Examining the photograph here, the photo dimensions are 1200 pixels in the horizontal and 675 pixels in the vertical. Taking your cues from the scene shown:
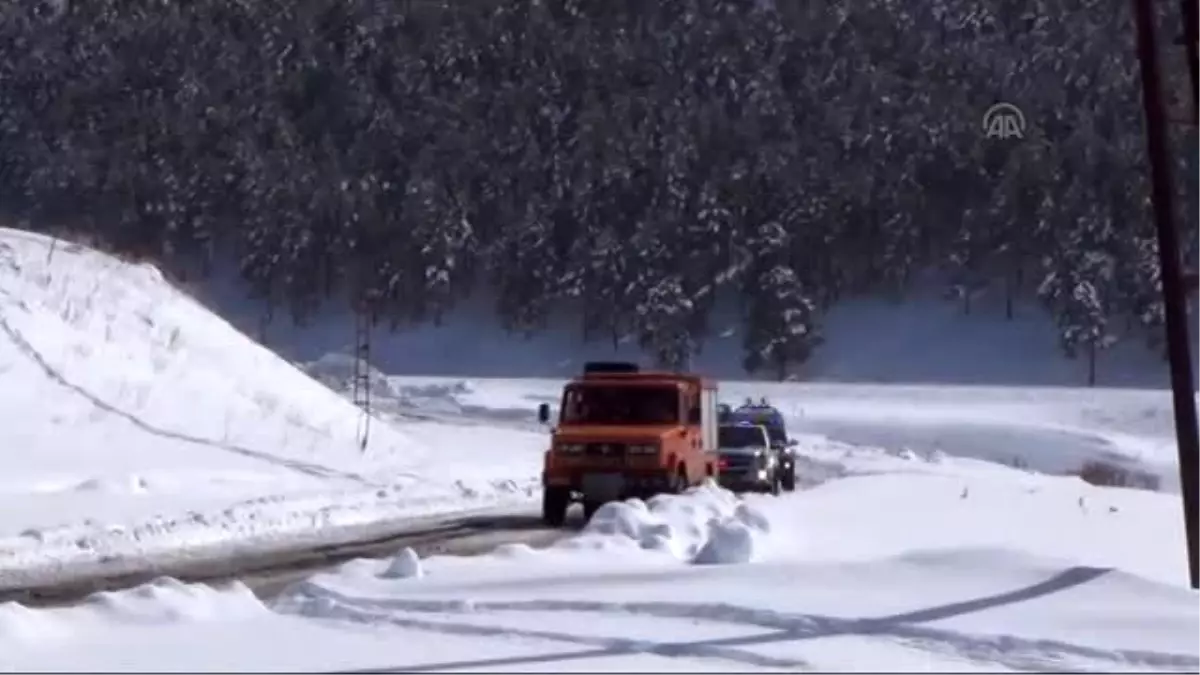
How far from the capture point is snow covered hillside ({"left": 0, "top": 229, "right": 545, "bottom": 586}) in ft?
89.7

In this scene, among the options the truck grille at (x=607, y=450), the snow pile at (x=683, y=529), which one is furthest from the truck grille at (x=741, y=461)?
the snow pile at (x=683, y=529)

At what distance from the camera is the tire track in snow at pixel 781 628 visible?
41.1ft

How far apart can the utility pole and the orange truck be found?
11.5 meters

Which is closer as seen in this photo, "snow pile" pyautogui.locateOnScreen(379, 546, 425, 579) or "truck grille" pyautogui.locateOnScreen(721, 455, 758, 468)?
"snow pile" pyautogui.locateOnScreen(379, 546, 425, 579)

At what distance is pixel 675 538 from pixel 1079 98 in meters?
97.0

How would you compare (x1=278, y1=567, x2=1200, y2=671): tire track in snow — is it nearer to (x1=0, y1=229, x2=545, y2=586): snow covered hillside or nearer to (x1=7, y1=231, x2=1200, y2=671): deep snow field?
(x1=7, y1=231, x2=1200, y2=671): deep snow field

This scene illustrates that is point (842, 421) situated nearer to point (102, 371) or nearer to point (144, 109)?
point (102, 371)

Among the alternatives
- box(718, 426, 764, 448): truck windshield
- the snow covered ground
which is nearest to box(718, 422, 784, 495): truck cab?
box(718, 426, 764, 448): truck windshield

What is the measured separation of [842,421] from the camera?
238 ft

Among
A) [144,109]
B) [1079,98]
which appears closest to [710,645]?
[1079,98]

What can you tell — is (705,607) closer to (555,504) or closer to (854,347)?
(555,504)

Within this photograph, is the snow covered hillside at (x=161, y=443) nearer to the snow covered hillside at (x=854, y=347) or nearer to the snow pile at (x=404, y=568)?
the snow pile at (x=404, y=568)

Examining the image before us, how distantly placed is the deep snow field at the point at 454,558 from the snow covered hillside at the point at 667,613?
45 millimetres
